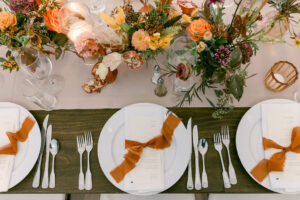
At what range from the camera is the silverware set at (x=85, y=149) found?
900mm

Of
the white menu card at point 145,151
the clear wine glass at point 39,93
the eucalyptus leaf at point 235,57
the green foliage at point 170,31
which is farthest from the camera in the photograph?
the clear wine glass at point 39,93

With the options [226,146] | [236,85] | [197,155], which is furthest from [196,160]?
[236,85]

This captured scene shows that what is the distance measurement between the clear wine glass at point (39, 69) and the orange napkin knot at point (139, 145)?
0.45m

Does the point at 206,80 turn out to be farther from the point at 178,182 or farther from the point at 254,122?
the point at 178,182

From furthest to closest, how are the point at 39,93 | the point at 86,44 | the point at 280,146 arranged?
the point at 39,93, the point at 280,146, the point at 86,44

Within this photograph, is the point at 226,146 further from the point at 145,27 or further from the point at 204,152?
the point at 145,27

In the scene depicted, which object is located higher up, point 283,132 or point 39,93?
point 39,93

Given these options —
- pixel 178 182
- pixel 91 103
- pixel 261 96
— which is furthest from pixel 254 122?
pixel 91 103

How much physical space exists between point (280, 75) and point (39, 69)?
110 cm

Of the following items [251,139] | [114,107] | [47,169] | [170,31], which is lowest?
[47,169]

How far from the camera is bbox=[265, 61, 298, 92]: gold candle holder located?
3.15 feet

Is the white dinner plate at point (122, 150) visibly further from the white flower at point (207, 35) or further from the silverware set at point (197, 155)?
the white flower at point (207, 35)

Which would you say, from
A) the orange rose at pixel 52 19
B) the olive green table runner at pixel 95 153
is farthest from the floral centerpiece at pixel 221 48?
the orange rose at pixel 52 19

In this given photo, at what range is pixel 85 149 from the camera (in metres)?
0.95
